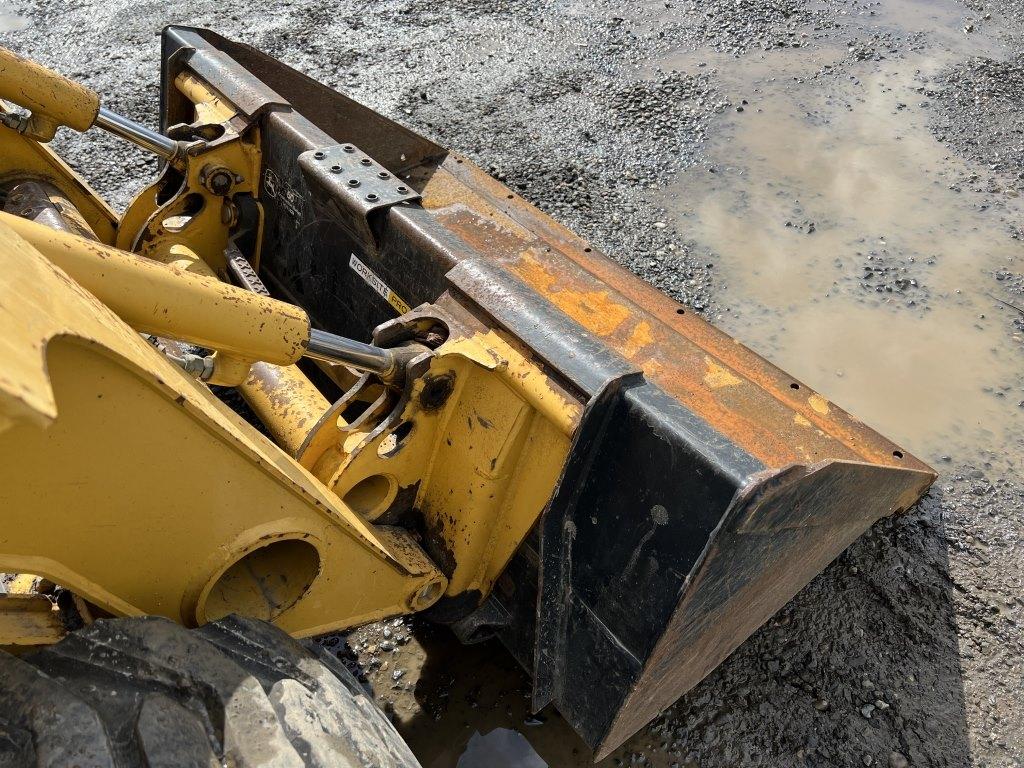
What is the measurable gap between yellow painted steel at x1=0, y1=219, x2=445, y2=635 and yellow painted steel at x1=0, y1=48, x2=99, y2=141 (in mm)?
1643

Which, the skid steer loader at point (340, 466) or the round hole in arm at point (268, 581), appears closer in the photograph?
the skid steer loader at point (340, 466)

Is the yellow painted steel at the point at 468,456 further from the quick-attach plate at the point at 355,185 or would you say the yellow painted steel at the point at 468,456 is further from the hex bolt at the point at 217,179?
the hex bolt at the point at 217,179

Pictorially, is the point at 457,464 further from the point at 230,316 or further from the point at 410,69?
the point at 410,69

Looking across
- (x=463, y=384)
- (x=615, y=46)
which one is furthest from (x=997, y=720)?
(x=615, y=46)

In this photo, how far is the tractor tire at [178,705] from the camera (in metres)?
1.24

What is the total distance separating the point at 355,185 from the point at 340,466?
3.11ft

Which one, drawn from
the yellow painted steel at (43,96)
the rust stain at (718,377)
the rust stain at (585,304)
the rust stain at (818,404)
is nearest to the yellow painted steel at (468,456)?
the rust stain at (585,304)

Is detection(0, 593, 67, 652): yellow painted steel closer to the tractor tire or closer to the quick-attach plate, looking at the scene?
the tractor tire

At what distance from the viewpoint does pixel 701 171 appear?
4.80 m

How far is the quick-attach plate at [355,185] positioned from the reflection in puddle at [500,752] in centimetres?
149

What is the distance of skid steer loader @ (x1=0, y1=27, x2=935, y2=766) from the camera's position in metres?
1.34

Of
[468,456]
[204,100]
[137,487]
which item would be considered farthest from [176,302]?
[204,100]

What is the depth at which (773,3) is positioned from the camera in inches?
248

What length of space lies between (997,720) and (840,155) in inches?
132
